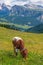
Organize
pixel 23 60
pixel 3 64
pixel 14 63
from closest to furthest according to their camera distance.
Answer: pixel 3 64
pixel 14 63
pixel 23 60

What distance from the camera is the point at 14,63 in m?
18.9

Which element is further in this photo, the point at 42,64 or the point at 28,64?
the point at 42,64

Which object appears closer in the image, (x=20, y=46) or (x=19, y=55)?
(x=20, y=46)

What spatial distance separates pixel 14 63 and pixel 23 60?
2.13m

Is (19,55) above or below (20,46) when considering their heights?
below

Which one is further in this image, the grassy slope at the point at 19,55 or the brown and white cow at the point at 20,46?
the brown and white cow at the point at 20,46

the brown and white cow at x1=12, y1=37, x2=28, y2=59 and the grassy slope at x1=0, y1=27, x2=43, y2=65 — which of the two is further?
the brown and white cow at x1=12, y1=37, x2=28, y2=59

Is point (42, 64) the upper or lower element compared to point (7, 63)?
lower

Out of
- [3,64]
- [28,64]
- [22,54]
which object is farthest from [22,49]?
[3,64]

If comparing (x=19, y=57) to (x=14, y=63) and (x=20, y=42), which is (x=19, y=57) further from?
(x=14, y=63)

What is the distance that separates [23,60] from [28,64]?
4.03 feet

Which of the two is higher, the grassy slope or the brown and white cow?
the brown and white cow

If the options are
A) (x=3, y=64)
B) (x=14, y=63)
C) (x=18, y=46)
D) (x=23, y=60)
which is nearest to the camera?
(x=3, y=64)

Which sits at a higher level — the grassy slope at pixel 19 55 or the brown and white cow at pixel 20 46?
the brown and white cow at pixel 20 46
